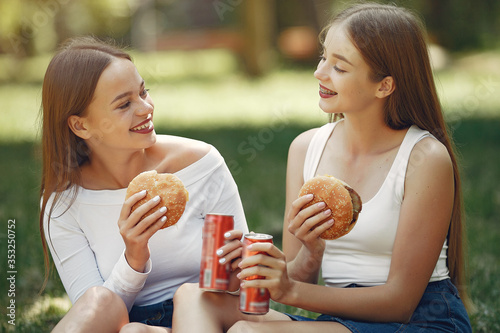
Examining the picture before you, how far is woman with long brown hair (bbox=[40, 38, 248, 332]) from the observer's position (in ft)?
9.43

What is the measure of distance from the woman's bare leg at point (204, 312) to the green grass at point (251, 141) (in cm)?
120

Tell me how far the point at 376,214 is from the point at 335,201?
0.92ft

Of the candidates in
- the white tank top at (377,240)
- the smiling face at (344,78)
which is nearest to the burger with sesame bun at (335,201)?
the white tank top at (377,240)

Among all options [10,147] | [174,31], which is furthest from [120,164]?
[174,31]

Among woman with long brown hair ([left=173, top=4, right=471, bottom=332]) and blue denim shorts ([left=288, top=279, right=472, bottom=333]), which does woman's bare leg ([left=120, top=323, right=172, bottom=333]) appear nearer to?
woman with long brown hair ([left=173, top=4, right=471, bottom=332])

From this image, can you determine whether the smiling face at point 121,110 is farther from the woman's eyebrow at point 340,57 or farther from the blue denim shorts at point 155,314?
the woman's eyebrow at point 340,57

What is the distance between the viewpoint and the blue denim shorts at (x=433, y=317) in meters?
2.53

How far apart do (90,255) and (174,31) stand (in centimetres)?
2175

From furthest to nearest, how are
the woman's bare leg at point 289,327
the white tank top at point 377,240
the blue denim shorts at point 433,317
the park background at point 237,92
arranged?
the park background at point 237,92 → the white tank top at point 377,240 → the blue denim shorts at point 433,317 → the woman's bare leg at point 289,327

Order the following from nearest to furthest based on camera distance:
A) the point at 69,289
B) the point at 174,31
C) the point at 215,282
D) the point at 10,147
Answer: the point at 215,282 < the point at 69,289 < the point at 10,147 < the point at 174,31

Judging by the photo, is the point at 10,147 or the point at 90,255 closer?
the point at 90,255

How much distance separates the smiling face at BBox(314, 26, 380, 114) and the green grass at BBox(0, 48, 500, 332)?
0.73m

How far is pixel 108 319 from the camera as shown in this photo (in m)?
2.53

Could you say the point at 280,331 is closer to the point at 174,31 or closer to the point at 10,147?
the point at 10,147
